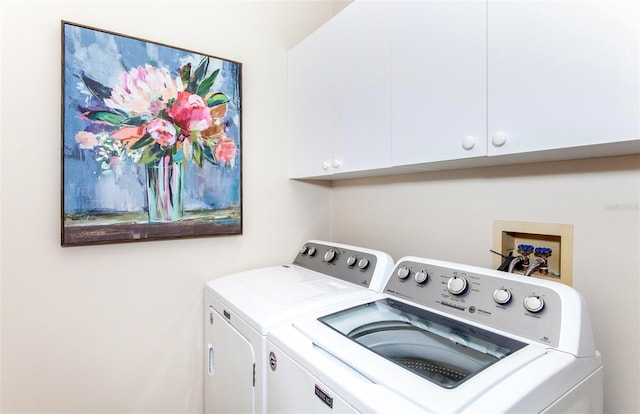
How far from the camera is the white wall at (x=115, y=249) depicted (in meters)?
1.21

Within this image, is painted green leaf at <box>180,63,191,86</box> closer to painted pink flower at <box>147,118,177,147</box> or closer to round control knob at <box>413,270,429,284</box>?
painted pink flower at <box>147,118,177,147</box>

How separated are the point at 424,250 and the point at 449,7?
0.98m

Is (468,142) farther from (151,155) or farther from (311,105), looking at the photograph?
(151,155)

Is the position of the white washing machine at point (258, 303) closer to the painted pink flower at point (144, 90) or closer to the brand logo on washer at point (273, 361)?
the brand logo on washer at point (273, 361)

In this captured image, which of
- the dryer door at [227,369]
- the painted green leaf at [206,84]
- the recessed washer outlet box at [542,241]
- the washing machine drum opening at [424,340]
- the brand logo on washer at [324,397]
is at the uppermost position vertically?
the painted green leaf at [206,84]

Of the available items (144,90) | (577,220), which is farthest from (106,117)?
(577,220)

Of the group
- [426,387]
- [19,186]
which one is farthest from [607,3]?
[19,186]

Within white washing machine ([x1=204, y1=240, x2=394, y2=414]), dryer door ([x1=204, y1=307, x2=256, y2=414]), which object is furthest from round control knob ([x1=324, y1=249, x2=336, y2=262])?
dryer door ([x1=204, y1=307, x2=256, y2=414])

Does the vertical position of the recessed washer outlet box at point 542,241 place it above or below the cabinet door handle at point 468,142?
below

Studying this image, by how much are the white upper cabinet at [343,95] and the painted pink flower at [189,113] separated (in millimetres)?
487

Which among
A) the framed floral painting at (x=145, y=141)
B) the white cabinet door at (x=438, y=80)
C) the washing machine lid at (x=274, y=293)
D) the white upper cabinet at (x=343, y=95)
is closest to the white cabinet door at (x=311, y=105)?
the white upper cabinet at (x=343, y=95)

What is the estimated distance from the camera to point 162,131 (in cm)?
146

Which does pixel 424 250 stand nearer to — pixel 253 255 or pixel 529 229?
pixel 529 229

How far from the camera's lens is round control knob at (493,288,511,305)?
3.09ft
